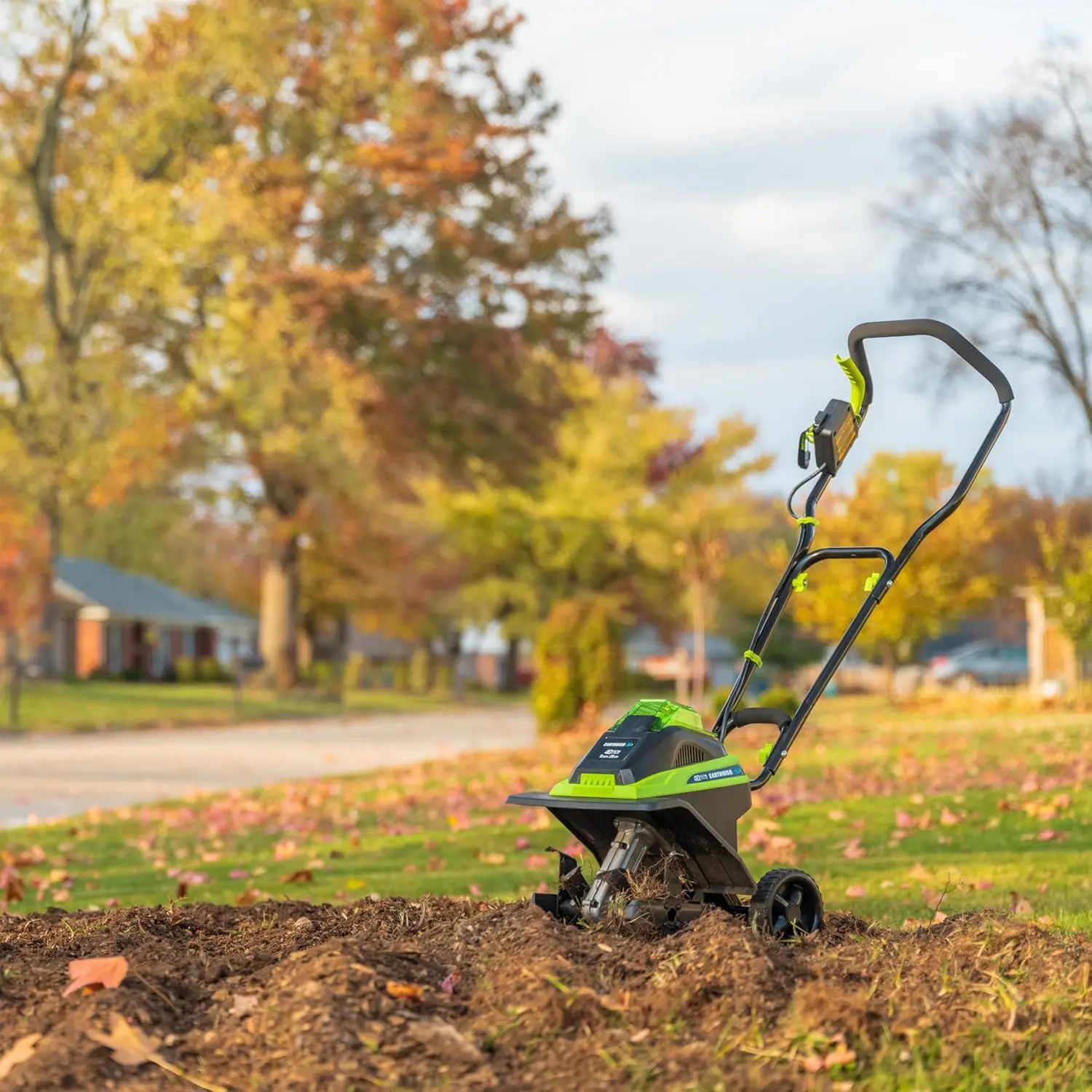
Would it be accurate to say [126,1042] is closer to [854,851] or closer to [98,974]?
[98,974]

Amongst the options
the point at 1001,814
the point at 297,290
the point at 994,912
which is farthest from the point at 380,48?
the point at 994,912

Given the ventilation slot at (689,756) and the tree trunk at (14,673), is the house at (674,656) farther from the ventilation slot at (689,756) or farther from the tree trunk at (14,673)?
the ventilation slot at (689,756)

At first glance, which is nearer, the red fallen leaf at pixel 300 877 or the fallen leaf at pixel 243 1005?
the fallen leaf at pixel 243 1005

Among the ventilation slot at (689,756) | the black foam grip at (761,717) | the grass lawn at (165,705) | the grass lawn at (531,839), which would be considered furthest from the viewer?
the grass lawn at (165,705)

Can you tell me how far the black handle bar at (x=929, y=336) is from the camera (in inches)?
207

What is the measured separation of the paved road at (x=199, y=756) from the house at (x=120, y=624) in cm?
2041

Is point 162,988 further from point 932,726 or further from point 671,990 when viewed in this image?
point 932,726

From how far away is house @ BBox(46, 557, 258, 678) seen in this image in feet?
176

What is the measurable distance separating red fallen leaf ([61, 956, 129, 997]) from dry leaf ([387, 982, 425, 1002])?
699 mm

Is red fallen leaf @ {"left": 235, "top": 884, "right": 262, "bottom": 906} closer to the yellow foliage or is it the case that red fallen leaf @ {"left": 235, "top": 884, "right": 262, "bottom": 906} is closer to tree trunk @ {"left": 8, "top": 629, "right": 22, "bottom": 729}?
tree trunk @ {"left": 8, "top": 629, "right": 22, "bottom": 729}

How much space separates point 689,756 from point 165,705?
107 ft

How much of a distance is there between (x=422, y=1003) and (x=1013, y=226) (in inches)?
1282

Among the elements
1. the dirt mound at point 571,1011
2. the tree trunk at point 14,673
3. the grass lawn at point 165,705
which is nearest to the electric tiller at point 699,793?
the dirt mound at point 571,1011

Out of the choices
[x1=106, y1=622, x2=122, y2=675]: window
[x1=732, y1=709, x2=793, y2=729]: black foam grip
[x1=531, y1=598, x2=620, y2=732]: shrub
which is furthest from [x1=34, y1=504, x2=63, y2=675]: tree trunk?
[x1=732, y1=709, x2=793, y2=729]: black foam grip
